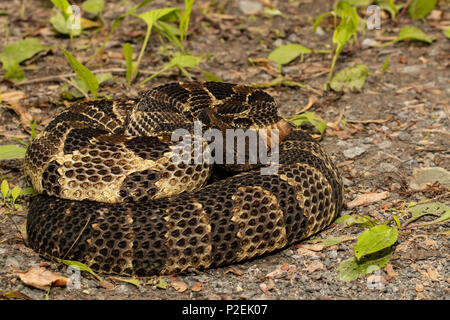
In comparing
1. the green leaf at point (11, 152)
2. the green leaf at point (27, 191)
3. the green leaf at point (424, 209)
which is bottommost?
the green leaf at point (27, 191)

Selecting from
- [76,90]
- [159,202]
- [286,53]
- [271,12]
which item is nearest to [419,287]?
[159,202]

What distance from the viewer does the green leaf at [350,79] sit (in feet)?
25.0

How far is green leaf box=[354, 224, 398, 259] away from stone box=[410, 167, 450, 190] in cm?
133

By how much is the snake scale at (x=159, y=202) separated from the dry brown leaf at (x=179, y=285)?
3.9 inches

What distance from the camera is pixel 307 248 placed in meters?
4.84

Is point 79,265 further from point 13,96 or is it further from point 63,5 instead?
point 63,5

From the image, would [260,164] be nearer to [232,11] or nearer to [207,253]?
[207,253]

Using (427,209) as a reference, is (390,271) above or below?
below

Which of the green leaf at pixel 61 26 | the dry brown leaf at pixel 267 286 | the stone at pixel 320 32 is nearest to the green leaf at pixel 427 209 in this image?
the dry brown leaf at pixel 267 286

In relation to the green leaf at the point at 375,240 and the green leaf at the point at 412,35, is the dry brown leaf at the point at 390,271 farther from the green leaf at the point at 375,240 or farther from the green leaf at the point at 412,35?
the green leaf at the point at 412,35

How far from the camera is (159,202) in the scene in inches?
183

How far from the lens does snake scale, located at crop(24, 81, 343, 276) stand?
439 centimetres

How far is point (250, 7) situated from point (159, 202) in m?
5.96
